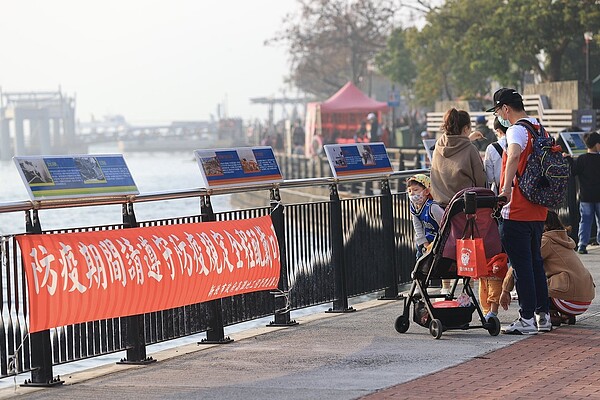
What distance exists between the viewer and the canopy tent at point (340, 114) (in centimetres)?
5891

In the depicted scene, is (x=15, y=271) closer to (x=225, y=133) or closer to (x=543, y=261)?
(x=543, y=261)

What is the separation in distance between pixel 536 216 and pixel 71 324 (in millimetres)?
3576

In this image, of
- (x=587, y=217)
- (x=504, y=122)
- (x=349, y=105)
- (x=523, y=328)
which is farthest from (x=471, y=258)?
(x=349, y=105)

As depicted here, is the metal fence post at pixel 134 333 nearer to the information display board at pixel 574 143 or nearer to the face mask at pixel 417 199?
the face mask at pixel 417 199

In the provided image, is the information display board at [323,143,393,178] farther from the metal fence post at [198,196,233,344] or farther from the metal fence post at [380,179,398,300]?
the metal fence post at [198,196,233,344]

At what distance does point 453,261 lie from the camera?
9742mm

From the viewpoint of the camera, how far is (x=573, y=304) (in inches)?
405

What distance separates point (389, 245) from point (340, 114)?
47247 mm

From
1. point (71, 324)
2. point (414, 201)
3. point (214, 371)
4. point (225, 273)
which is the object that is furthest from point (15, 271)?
point (414, 201)

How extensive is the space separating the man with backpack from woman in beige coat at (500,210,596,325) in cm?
27

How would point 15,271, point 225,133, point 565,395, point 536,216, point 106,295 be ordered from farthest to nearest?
point 225,133, point 536,216, point 106,295, point 15,271, point 565,395

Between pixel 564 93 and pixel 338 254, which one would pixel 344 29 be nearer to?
pixel 564 93

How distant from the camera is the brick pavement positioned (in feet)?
24.6

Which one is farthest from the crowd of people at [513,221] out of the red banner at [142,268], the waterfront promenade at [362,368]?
the red banner at [142,268]
